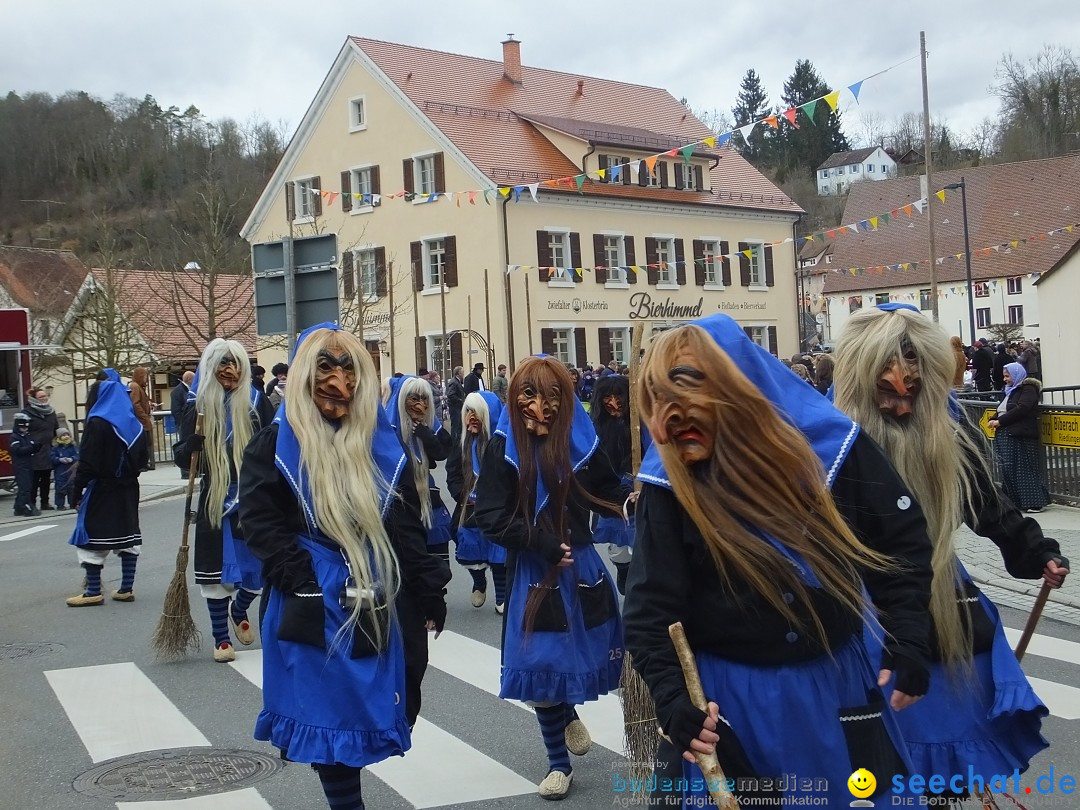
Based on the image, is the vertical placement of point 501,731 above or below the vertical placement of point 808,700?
below

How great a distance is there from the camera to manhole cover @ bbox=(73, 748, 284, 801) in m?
5.48

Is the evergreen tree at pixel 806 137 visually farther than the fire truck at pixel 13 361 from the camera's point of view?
Yes

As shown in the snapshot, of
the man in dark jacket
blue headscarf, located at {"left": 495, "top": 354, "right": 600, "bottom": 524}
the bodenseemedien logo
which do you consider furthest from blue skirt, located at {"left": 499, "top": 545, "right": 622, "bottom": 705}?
the man in dark jacket

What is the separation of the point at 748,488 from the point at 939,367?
1.28 m

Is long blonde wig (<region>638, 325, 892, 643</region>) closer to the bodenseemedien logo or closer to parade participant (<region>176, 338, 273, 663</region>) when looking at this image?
the bodenseemedien logo

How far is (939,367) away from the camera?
3885mm

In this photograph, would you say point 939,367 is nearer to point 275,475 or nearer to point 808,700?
point 808,700

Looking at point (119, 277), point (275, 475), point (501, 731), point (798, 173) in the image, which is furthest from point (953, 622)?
point (798, 173)

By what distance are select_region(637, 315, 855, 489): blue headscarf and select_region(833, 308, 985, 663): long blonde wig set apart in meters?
0.78

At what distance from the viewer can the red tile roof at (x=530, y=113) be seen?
43.0 metres

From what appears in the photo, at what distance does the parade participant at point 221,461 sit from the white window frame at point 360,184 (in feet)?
120

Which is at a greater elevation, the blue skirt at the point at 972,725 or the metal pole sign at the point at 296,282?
the metal pole sign at the point at 296,282

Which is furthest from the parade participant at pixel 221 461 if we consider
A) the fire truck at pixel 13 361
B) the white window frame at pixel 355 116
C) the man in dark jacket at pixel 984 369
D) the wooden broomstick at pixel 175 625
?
the white window frame at pixel 355 116

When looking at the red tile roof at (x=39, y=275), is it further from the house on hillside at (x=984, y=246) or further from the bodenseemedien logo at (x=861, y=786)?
the bodenseemedien logo at (x=861, y=786)
